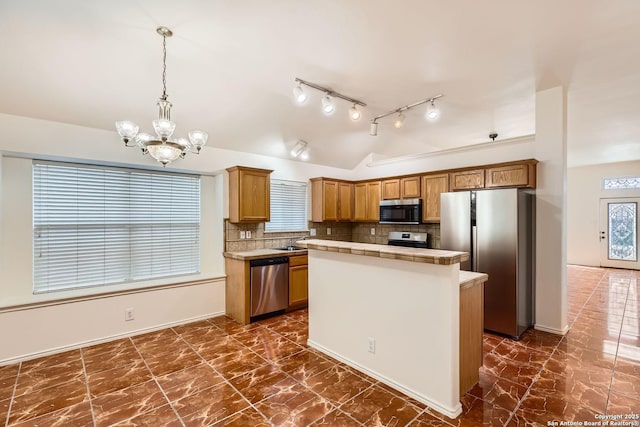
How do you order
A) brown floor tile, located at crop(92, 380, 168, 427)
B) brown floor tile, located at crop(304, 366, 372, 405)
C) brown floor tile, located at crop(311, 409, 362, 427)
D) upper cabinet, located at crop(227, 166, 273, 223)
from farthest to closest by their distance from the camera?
upper cabinet, located at crop(227, 166, 273, 223)
brown floor tile, located at crop(304, 366, 372, 405)
brown floor tile, located at crop(92, 380, 168, 427)
brown floor tile, located at crop(311, 409, 362, 427)

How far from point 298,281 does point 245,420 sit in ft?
8.54

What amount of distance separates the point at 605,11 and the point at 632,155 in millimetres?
6726

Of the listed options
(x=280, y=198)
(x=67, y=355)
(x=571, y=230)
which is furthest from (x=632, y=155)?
(x=67, y=355)

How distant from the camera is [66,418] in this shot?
2.19 metres

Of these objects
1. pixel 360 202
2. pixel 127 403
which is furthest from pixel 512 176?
pixel 127 403

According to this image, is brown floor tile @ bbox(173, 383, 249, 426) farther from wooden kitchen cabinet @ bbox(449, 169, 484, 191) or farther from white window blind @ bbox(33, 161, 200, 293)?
wooden kitchen cabinet @ bbox(449, 169, 484, 191)

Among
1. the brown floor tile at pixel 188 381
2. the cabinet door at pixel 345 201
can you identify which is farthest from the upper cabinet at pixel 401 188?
the brown floor tile at pixel 188 381

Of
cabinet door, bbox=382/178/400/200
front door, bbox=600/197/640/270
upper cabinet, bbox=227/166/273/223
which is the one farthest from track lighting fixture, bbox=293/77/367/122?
front door, bbox=600/197/640/270

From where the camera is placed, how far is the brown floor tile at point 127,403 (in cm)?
219

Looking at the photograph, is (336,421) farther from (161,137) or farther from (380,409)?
(161,137)

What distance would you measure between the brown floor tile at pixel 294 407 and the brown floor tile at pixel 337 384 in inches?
3.1

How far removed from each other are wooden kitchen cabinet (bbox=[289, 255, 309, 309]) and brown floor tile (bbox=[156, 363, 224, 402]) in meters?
1.85

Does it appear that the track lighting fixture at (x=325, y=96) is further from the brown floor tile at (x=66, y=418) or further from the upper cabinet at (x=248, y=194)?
the brown floor tile at (x=66, y=418)

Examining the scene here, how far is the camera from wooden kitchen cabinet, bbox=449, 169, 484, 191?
413 cm
